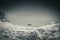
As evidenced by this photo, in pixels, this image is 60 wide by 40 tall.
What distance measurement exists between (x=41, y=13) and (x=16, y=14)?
0.92 m

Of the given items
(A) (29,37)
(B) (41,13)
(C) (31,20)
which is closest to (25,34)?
(A) (29,37)

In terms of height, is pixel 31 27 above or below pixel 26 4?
below

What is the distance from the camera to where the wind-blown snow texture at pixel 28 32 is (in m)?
4.61

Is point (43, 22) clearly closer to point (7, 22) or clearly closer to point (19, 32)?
point (19, 32)

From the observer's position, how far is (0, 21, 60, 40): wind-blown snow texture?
15.1 feet

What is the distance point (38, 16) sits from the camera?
487 cm

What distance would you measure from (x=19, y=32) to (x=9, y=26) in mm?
418

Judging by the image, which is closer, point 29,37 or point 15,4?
point 29,37

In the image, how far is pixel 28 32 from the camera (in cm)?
467

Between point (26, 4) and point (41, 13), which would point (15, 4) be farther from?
point (41, 13)

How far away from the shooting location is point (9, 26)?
4.71 metres

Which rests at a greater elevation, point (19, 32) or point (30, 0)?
point (30, 0)

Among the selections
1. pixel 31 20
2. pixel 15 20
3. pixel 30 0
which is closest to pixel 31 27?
pixel 31 20

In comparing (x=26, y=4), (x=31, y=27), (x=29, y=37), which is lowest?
(x=29, y=37)
